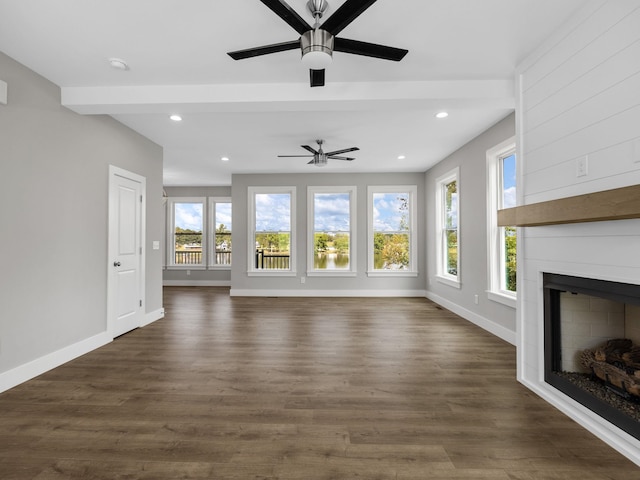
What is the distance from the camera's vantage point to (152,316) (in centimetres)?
476

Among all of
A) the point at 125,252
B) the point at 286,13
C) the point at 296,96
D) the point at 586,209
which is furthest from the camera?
the point at 125,252

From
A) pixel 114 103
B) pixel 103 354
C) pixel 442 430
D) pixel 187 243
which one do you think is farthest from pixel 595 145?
pixel 187 243

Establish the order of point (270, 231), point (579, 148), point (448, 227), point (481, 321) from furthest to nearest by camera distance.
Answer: point (270, 231) → point (448, 227) → point (481, 321) → point (579, 148)

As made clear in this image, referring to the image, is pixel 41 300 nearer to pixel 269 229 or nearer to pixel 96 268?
pixel 96 268

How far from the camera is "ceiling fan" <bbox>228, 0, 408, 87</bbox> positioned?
176 cm

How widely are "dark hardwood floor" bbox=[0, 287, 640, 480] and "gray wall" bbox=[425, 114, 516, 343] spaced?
1.47 feet

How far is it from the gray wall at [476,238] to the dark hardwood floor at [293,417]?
449 millimetres

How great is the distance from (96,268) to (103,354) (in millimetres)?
954

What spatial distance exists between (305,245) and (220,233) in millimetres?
2963

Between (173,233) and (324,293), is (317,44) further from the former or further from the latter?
(173,233)

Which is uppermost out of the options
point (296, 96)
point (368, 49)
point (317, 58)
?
point (296, 96)

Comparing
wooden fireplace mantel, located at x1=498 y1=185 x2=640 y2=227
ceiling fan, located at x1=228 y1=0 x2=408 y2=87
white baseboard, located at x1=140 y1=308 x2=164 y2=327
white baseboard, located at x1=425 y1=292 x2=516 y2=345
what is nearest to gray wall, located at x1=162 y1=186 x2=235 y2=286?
white baseboard, located at x1=140 y1=308 x2=164 y2=327

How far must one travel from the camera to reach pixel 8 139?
8.63 feet

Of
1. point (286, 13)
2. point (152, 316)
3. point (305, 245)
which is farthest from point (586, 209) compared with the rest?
point (305, 245)
